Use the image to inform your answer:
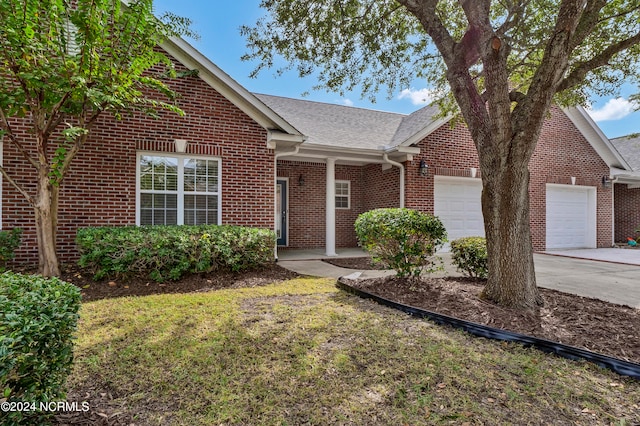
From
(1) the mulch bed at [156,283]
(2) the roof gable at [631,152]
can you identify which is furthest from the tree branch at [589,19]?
(2) the roof gable at [631,152]

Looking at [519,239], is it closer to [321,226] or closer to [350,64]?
[350,64]

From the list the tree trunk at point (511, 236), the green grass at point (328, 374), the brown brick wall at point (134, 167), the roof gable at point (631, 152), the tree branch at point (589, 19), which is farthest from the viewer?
the roof gable at point (631, 152)

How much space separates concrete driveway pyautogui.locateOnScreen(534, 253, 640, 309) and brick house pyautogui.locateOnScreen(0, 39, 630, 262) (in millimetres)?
2883

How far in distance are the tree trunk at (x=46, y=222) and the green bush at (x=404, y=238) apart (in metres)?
5.37

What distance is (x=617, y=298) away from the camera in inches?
206

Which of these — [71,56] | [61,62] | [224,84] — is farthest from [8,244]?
[224,84]

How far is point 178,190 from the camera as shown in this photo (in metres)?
7.61

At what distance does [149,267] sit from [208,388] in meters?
4.01

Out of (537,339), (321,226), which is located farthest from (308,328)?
(321,226)

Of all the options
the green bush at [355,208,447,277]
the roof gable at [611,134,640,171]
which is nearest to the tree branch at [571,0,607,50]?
the green bush at [355,208,447,277]

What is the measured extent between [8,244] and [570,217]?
53.7 ft

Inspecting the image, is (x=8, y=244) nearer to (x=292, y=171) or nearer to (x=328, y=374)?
(x=328, y=374)

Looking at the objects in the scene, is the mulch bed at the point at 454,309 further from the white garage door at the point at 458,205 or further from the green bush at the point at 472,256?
the white garage door at the point at 458,205

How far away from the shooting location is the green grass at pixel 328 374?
2312mm
